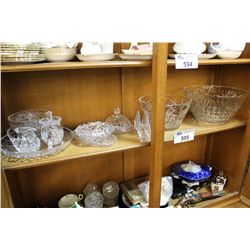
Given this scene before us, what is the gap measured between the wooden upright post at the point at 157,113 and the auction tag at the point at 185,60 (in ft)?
0.29

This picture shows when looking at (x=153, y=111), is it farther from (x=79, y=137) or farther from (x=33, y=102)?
(x=33, y=102)

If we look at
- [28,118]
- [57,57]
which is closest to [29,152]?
[28,118]

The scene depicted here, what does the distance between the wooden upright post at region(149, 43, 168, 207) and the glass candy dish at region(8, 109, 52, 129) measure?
497 millimetres

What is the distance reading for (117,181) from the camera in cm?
132

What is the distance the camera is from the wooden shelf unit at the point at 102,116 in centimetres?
92

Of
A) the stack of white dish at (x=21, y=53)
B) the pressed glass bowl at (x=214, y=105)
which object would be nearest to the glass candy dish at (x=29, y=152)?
the stack of white dish at (x=21, y=53)

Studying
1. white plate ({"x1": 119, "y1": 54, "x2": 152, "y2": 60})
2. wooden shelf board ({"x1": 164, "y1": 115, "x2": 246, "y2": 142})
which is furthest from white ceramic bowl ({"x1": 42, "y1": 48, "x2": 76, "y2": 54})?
wooden shelf board ({"x1": 164, "y1": 115, "x2": 246, "y2": 142})

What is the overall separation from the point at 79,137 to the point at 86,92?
0.24 m

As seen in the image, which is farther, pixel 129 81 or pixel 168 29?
pixel 129 81

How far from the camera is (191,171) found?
4.44 ft

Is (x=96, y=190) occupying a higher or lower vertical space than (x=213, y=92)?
lower

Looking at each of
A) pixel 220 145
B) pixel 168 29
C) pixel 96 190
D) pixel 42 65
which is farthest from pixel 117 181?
pixel 168 29

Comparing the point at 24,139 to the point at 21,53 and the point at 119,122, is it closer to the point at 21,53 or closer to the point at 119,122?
the point at 21,53

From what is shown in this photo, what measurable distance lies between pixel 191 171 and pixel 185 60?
764 millimetres
